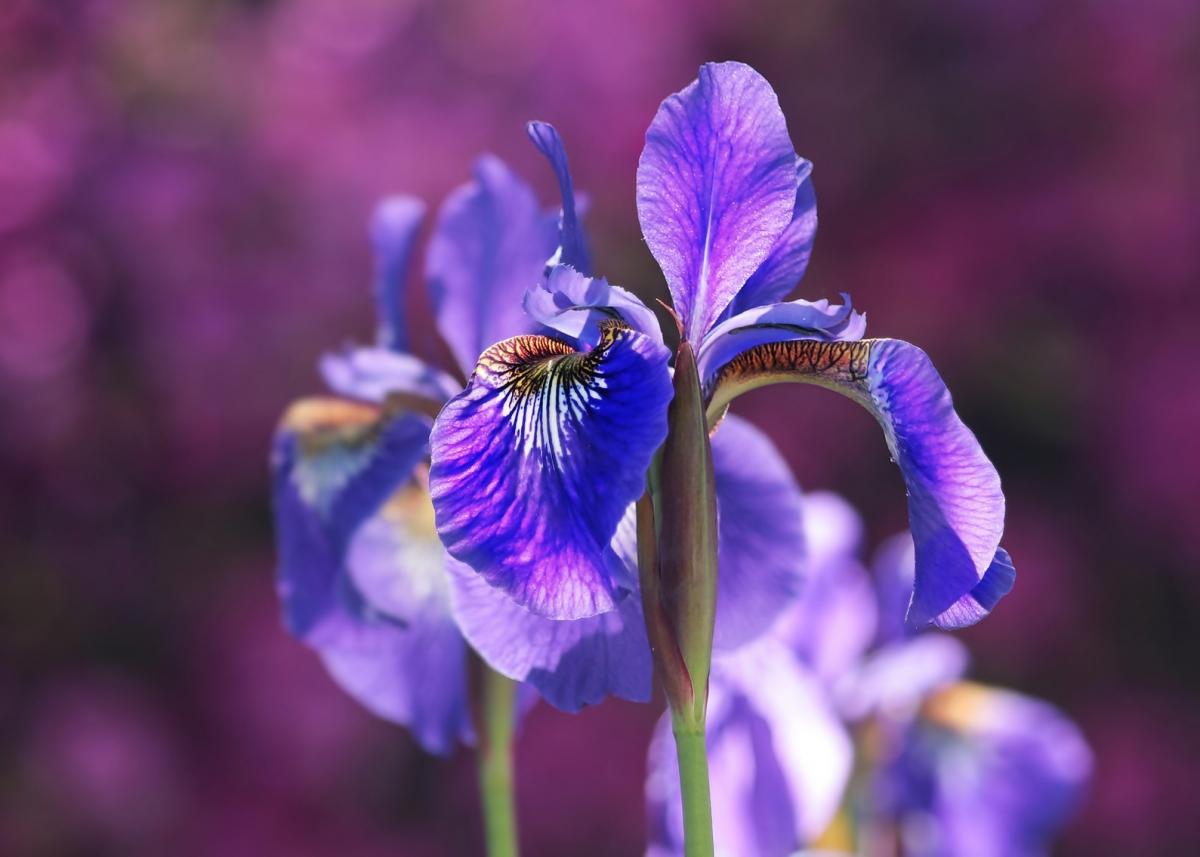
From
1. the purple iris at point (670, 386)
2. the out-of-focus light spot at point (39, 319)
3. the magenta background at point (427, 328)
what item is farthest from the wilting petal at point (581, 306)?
A: the out-of-focus light spot at point (39, 319)

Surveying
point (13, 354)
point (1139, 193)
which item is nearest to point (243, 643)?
point (13, 354)

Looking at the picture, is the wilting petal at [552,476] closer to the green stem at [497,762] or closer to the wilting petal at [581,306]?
the wilting petal at [581,306]

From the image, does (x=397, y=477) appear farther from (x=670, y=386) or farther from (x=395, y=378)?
(x=670, y=386)

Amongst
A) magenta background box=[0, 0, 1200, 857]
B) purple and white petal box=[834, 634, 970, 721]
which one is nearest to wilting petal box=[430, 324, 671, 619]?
purple and white petal box=[834, 634, 970, 721]

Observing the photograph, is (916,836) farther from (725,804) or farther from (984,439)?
(984,439)

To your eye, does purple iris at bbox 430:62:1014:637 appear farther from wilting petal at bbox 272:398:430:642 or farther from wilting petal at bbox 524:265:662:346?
wilting petal at bbox 272:398:430:642

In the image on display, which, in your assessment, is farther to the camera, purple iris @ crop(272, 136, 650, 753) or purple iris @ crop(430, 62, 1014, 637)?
purple iris @ crop(272, 136, 650, 753)

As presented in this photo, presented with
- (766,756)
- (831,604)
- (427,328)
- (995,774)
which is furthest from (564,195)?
(427,328)
